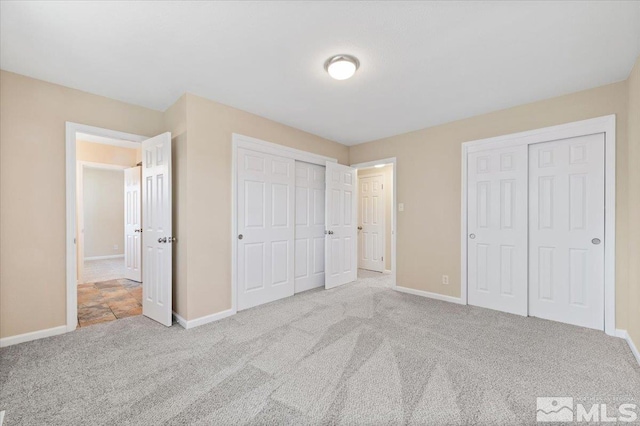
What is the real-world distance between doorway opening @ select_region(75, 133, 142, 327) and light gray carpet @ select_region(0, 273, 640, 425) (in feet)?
3.66

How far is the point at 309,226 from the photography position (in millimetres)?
4445

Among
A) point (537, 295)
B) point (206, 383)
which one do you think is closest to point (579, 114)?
point (537, 295)

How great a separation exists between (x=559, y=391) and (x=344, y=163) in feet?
13.4

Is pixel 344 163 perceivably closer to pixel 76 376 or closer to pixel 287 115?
pixel 287 115

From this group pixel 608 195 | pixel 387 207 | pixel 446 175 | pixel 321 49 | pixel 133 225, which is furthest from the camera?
pixel 387 207

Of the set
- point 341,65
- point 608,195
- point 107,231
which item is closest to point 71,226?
point 341,65

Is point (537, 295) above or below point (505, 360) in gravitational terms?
above

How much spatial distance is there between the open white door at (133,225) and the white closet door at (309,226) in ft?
9.70

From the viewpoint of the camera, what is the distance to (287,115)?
361cm

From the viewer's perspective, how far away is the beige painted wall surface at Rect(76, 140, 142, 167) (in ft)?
16.1

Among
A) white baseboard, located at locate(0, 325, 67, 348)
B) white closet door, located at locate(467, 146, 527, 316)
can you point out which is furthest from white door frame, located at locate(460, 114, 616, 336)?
white baseboard, located at locate(0, 325, 67, 348)

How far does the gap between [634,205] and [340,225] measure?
3392 millimetres

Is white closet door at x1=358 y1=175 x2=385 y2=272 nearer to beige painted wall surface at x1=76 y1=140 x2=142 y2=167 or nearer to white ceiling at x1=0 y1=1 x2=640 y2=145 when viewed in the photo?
white ceiling at x1=0 y1=1 x2=640 y2=145

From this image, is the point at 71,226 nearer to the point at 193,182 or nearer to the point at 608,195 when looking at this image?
the point at 193,182
